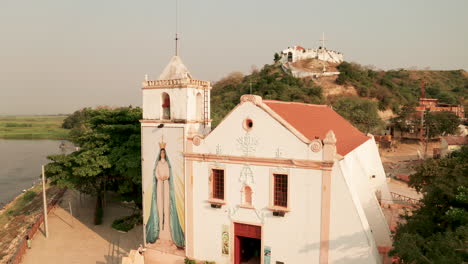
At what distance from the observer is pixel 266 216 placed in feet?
47.9

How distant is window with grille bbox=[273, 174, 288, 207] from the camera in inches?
560

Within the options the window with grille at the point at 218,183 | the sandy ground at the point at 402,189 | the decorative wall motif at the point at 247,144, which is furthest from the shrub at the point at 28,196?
the sandy ground at the point at 402,189

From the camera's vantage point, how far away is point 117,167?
21656mm

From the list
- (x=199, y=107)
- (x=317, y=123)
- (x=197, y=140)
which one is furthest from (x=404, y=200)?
(x=197, y=140)

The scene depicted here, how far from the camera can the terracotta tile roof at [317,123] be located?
1555 cm

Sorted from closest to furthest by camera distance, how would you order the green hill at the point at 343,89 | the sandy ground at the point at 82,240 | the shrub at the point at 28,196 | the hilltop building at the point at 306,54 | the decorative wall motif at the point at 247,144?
the decorative wall motif at the point at 247,144 < the sandy ground at the point at 82,240 < the shrub at the point at 28,196 < the green hill at the point at 343,89 < the hilltop building at the point at 306,54

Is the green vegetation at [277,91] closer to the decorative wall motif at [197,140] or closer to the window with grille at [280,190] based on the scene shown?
the decorative wall motif at [197,140]

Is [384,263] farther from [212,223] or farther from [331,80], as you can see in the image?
[331,80]

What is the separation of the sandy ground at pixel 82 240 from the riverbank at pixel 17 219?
156 centimetres

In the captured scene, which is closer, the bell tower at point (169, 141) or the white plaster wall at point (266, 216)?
the white plaster wall at point (266, 216)

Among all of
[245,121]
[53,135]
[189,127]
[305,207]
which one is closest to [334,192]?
[305,207]

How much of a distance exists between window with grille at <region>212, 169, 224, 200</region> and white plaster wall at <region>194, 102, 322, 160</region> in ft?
3.14

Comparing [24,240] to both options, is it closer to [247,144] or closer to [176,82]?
[176,82]

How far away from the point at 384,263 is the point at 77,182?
1942cm
